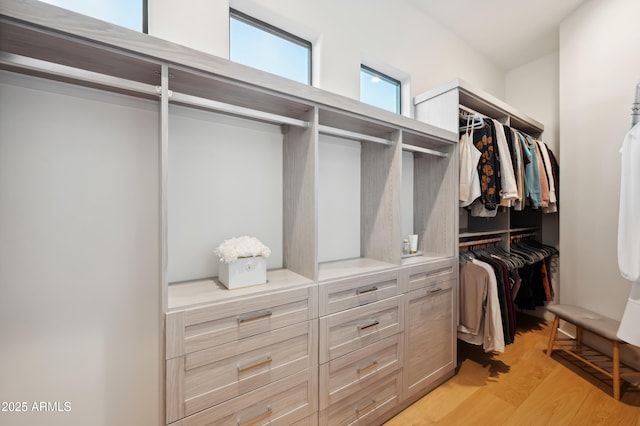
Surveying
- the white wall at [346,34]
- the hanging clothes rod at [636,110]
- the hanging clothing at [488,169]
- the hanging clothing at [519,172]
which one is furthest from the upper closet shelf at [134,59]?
the hanging clothes rod at [636,110]

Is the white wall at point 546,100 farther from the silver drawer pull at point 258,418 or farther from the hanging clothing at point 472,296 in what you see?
the silver drawer pull at point 258,418

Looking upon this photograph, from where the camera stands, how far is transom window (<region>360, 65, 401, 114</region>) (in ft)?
7.53

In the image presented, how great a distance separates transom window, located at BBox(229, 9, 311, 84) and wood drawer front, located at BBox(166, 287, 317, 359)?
4.65 ft

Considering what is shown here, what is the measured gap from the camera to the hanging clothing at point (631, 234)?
1693 mm

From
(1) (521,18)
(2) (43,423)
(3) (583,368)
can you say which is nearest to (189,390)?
(2) (43,423)

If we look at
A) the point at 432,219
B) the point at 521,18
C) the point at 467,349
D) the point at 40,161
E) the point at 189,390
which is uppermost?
the point at 521,18

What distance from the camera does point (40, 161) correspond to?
3.65 ft

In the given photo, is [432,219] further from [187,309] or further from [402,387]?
[187,309]

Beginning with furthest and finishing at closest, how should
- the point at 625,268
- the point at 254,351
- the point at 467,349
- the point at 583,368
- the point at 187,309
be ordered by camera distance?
the point at 467,349
the point at 583,368
the point at 625,268
the point at 254,351
the point at 187,309

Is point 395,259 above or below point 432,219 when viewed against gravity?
below

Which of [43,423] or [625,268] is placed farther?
[625,268]

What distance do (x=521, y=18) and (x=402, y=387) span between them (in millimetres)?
3464

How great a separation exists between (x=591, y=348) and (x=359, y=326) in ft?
8.43

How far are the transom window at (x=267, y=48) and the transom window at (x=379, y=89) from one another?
22.5 inches
